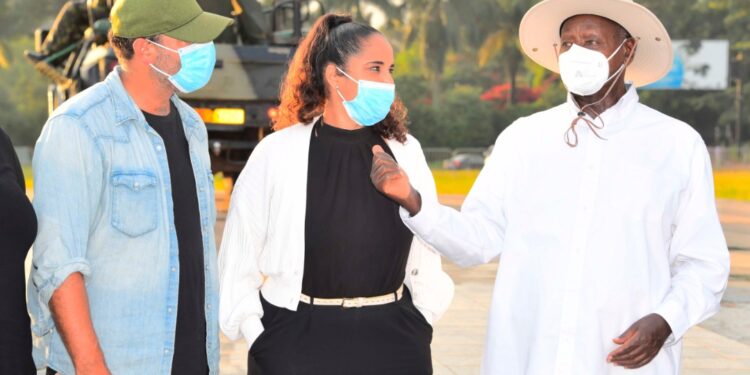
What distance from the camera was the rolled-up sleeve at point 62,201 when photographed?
313 cm

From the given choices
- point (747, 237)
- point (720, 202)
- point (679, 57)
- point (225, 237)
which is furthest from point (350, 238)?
point (679, 57)

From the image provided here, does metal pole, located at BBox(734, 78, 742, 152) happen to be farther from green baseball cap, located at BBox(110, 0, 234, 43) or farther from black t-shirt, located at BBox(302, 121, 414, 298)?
green baseball cap, located at BBox(110, 0, 234, 43)

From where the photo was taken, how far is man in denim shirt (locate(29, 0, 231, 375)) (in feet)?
10.3

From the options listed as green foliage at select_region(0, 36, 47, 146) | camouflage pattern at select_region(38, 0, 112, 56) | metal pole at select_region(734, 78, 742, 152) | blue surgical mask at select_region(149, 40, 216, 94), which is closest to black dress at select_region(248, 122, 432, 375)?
blue surgical mask at select_region(149, 40, 216, 94)

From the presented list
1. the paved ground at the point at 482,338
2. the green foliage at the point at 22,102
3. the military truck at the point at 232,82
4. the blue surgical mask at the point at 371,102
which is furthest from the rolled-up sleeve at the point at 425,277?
the green foliage at the point at 22,102

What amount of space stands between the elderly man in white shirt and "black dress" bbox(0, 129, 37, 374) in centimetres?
103

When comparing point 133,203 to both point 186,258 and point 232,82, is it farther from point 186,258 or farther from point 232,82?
point 232,82

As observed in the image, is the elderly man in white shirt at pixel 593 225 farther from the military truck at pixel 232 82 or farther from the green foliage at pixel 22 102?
the green foliage at pixel 22 102

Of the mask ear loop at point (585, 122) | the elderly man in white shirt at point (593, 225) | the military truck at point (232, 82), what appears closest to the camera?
the elderly man in white shirt at point (593, 225)

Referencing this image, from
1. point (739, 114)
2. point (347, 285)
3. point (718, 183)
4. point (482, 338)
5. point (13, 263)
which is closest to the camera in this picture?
point (13, 263)

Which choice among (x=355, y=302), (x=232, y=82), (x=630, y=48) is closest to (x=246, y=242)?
(x=355, y=302)

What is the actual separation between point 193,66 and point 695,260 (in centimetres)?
165

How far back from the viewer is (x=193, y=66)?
361 centimetres

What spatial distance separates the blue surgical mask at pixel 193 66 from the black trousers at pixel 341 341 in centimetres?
80
